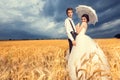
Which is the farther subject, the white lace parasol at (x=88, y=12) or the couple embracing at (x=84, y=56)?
the white lace parasol at (x=88, y=12)

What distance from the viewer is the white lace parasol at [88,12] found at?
558cm

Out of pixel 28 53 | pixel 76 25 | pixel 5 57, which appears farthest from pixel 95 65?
pixel 28 53

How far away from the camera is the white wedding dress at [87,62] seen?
13.2 feet

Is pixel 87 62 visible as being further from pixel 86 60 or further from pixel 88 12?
pixel 88 12

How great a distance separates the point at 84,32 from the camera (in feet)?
18.2

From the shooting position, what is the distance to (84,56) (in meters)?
4.27

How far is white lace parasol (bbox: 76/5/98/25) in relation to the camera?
558 centimetres

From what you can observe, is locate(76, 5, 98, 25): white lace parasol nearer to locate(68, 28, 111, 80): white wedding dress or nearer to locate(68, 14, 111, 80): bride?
locate(68, 14, 111, 80): bride

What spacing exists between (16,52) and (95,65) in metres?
2.95

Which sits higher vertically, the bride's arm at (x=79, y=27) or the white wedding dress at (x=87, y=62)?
the bride's arm at (x=79, y=27)

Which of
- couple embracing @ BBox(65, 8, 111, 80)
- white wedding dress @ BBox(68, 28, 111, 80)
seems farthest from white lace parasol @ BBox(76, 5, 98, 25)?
white wedding dress @ BBox(68, 28, 111, 80)

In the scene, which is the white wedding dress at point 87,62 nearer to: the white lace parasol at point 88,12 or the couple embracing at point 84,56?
the couple embracing at point 84,56

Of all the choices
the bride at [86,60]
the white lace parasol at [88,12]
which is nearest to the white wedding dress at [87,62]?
the bride at [86,60]

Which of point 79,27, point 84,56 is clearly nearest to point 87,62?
point 84,56
